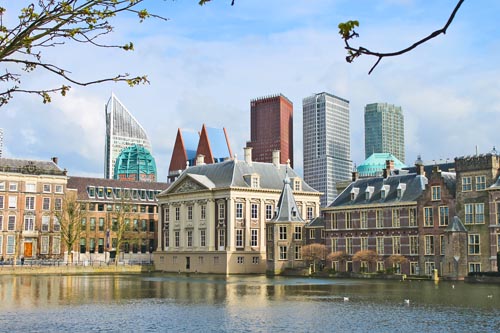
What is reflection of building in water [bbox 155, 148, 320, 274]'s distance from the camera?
323ft

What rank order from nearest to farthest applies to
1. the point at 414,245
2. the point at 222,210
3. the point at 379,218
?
the point at 414,245 < the point at 379,218 < the point at 222,210

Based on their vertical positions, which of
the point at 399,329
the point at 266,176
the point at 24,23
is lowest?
the point at 399,329

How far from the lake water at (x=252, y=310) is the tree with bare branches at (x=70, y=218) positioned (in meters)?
44.9

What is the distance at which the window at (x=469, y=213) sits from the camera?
7138cm

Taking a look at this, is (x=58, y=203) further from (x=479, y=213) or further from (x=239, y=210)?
(x=479, y=213)

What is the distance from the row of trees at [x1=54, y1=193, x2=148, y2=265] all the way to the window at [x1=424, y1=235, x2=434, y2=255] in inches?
1770

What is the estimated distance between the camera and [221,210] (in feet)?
327

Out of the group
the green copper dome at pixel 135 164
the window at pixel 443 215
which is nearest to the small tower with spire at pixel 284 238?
the window at pixel 443 215

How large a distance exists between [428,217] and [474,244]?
6501 millimetres

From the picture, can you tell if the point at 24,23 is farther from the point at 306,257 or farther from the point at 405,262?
the point at 306,257

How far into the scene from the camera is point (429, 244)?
7588 cm

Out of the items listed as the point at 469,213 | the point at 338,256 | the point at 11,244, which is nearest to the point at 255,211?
the point at 338,256

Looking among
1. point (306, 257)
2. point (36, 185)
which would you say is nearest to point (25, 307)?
point (306, 257)

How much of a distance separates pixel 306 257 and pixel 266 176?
2022 cm
